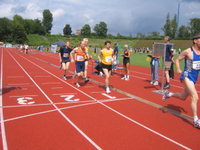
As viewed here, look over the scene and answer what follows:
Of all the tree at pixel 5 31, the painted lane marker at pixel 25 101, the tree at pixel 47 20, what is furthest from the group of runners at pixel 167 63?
the tree at pixel 47 20

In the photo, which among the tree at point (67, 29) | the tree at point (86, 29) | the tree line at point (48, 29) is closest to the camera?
the tree line at point (48, 29)

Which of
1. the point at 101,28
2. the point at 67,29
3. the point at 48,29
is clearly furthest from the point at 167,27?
the point at 48,29

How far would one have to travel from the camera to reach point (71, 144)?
4246 mm

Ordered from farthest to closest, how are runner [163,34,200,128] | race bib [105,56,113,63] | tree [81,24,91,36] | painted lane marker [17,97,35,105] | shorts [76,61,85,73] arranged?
1. tree [81,24,91,36]
2. shorts [76,61,85,73]
3. race bib [105,56,113,63]
4. painted lane marker [17,97,35,105]
5. runner [163,34,200,128]

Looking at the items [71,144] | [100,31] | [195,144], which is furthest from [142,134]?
[100,31]

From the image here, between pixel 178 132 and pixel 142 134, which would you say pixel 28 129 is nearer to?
pixel 142 134

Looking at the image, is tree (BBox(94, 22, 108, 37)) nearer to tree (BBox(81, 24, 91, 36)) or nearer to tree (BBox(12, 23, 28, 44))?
tree (BBox(81, 24, 91, 36))

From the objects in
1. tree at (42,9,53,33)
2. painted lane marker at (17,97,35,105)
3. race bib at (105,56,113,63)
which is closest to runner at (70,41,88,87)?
race bib at (105,56,113,63)

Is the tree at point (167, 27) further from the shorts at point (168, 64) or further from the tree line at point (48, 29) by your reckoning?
the shorts at point (168, 64)

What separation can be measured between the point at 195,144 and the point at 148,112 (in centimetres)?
208

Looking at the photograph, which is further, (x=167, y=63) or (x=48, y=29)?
(x=48, y=29)

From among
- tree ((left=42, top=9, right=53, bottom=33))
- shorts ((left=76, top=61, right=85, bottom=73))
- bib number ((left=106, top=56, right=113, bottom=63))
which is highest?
tree ((left=42, top=9, right=53, bottom=33))

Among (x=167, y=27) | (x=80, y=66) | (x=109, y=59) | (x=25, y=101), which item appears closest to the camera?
(x=25, y=101)

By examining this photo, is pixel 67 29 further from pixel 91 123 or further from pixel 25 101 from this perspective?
pixel 91 123
